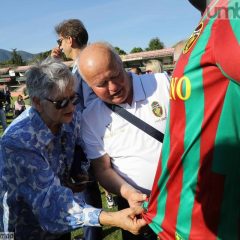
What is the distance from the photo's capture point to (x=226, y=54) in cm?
112

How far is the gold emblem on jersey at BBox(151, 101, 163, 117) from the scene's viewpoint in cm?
240

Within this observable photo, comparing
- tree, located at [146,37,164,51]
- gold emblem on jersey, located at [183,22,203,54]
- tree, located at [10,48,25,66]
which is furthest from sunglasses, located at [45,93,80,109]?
tree, located at [10,48,25,66]

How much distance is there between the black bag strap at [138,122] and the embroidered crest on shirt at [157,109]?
0.10m

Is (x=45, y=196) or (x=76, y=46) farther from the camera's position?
(x=76, y=46)

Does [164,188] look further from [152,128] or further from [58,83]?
Result: [58,83]

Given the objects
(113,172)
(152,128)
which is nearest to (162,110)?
(152,128)

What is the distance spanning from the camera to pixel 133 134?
2.41 meters

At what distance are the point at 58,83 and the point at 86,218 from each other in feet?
2.82

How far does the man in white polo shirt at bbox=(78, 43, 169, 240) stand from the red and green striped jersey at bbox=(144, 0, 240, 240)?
30.3 inches

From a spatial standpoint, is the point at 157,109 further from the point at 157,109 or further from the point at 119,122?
the point at 119,122

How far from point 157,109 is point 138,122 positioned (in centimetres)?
16

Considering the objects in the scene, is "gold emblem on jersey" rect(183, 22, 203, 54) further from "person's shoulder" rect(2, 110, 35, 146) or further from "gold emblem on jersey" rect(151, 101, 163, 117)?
"person's shoulder" rect(2, 110, 35, 146)

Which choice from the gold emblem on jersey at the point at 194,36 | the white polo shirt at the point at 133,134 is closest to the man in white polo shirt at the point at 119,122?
the white polo shirt at the point at 133,134

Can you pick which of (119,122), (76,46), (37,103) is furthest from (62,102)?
(76,46)
